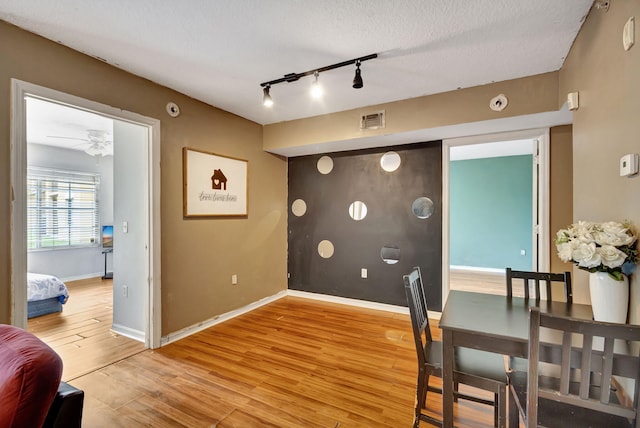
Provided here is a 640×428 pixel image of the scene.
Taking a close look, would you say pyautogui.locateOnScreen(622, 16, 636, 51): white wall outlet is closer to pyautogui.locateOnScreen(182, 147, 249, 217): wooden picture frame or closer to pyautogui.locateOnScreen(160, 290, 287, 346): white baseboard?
pyautogui.locateOnScreen(182, 147, 249, 217): wooden picture frame

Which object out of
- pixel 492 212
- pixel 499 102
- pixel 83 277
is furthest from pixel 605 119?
pixel 83 277

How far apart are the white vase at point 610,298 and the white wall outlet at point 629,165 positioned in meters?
0.45

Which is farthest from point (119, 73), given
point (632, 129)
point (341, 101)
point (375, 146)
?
point (632, 129)

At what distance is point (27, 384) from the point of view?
947 millimetres

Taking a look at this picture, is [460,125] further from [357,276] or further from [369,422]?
[369,422]

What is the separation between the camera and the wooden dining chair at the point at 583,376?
97cm

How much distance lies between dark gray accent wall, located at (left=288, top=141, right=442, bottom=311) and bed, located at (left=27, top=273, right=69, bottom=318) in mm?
3026

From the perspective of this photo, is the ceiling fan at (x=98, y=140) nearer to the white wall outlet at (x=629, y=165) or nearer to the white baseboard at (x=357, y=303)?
the white baseboard at (x=357, y=303)

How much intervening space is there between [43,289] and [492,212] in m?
7.84

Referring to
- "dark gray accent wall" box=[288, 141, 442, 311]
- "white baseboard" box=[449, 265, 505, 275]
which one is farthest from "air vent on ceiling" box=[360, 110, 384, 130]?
"white baseboard" box=[449, 265, 505, 275]

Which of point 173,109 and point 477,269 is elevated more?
point 173,109

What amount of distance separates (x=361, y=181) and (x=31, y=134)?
5207mm

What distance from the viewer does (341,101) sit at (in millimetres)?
3154

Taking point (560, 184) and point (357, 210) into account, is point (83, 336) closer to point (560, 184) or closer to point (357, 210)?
point (357, 210)
